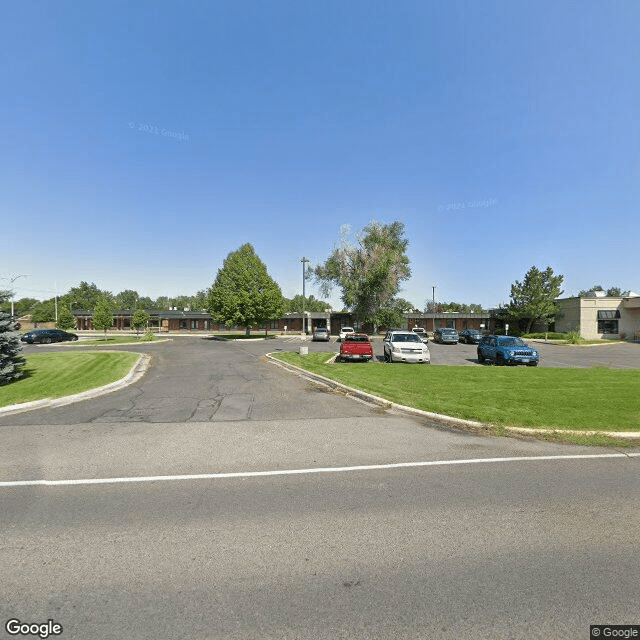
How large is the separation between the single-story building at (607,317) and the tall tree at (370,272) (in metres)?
24.0

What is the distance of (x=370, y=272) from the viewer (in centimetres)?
5356

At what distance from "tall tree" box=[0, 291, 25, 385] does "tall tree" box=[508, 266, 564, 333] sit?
54734 mm

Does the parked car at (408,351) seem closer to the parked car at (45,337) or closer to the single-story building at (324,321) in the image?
the parked car at (45,337)

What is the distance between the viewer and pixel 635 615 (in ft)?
9.29

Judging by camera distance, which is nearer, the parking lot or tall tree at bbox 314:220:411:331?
the parking lot

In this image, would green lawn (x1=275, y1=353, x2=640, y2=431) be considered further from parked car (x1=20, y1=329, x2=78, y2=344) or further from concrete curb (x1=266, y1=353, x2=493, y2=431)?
parked car (x1=20, y1=329, x2=78, y2=344)

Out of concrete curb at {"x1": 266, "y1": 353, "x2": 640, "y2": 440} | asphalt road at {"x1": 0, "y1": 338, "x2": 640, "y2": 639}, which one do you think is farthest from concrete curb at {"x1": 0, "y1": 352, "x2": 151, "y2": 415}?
concrete curb at {"x1": 266, "y1": 353, "x2": 640, "y2": 440}

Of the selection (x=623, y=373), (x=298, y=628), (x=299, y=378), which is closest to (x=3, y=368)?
(x=299, y=378)

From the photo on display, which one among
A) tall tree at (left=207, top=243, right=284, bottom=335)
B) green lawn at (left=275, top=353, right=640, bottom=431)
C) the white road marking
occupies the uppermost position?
tall tree at (left=207, top=243, right=284, bottom=335)

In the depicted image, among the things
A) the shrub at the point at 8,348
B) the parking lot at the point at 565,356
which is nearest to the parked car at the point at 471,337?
the parking lot at the point at 565,356

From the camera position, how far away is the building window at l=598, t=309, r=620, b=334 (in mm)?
44875

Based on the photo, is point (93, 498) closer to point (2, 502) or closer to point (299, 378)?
point (2, 502)

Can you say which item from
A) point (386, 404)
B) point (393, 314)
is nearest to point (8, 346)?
point (386, 404)

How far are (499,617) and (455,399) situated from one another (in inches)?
317
